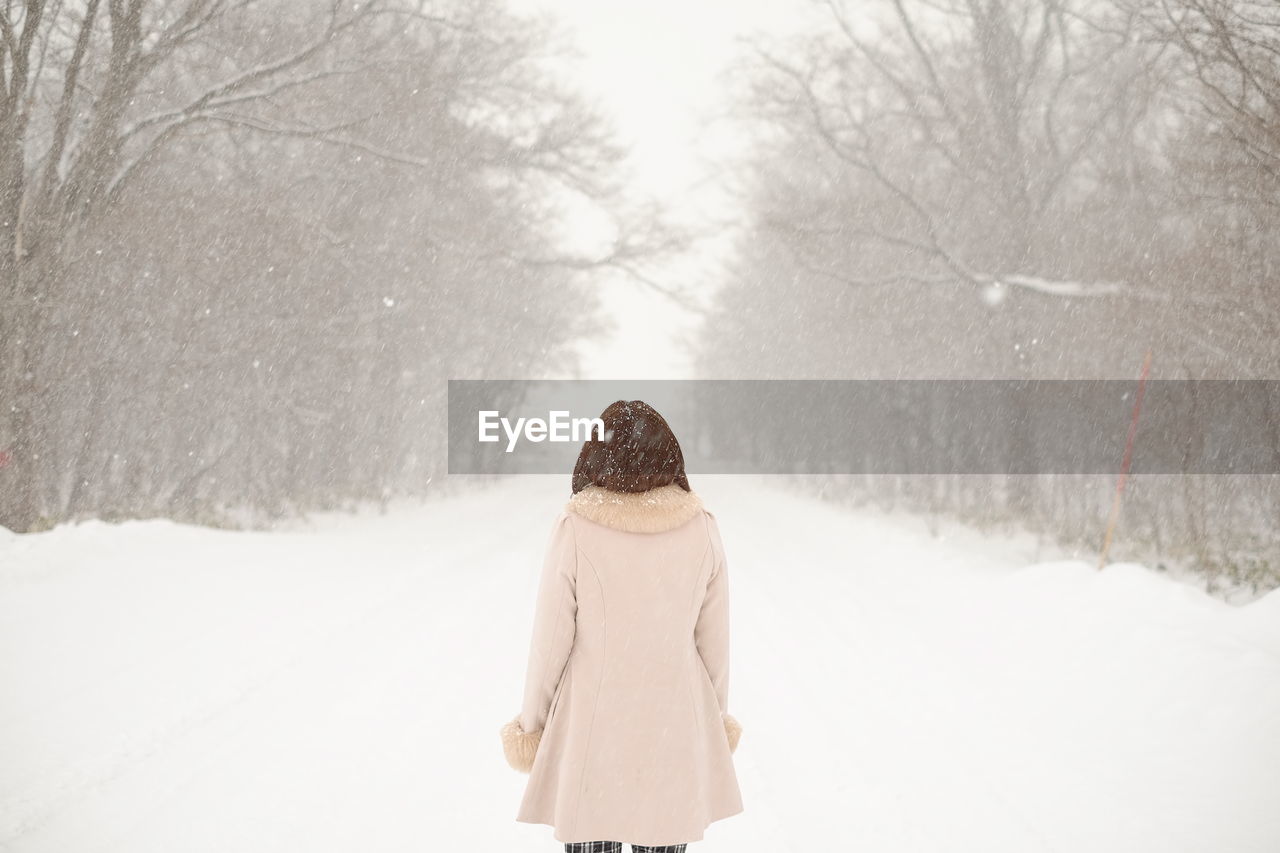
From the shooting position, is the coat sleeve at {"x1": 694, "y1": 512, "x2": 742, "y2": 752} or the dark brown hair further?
the coat sleeve at {"x1": 694, "y1": 512, "x2": 742, "y2": 752}

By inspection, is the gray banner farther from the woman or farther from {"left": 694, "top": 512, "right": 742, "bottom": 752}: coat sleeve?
the woman

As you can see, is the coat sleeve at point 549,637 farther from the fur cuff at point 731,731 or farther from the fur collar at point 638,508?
the fur cuff at point 731,731

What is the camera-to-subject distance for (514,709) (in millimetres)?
5793

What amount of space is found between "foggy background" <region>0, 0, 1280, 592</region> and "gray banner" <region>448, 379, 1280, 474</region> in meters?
0.45

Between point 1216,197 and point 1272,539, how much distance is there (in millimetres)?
4772

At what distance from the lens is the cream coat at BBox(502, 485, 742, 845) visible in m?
2.69

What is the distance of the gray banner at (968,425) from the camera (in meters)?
11.4

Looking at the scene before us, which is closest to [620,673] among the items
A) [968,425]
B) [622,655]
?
[622,655]

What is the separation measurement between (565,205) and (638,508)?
17622 mm

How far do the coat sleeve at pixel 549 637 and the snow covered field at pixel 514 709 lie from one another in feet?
4.78

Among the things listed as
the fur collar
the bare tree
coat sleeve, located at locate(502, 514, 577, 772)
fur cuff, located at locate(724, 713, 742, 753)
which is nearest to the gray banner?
the bare tree

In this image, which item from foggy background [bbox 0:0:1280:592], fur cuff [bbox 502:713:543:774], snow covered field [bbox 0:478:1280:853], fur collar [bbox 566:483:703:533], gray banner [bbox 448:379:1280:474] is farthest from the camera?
gray banner [bbox 448:379:1280:474]

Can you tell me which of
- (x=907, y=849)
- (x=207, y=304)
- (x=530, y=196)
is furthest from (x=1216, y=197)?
(x=207, y=304)

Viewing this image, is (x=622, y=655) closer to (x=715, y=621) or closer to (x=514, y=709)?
(x=715, y=621)
